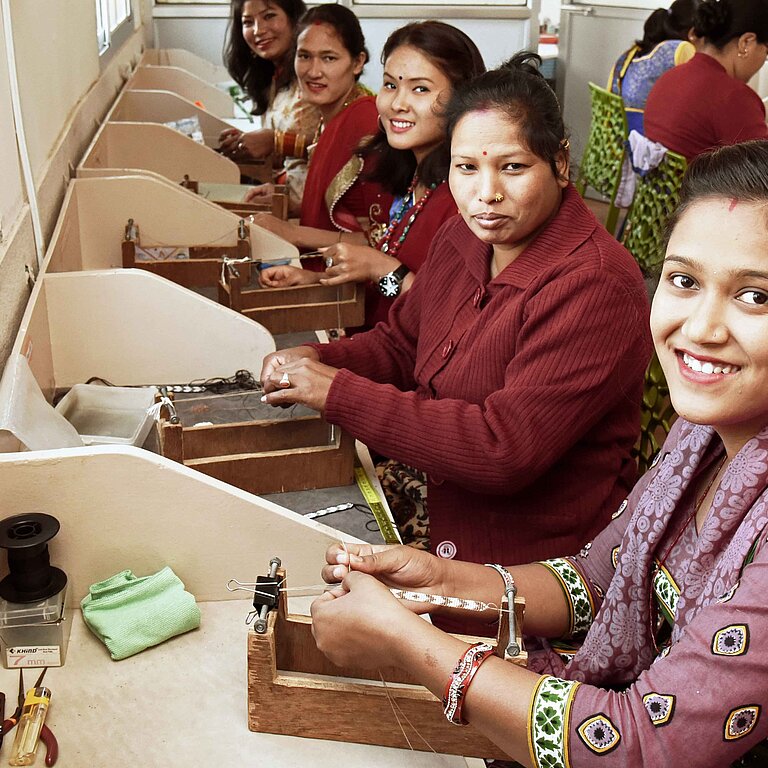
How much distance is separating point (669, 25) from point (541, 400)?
12.0 ft

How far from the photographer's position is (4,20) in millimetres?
1816

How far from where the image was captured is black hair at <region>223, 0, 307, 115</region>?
12.9ft

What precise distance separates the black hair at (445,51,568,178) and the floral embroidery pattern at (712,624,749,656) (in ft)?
3.08

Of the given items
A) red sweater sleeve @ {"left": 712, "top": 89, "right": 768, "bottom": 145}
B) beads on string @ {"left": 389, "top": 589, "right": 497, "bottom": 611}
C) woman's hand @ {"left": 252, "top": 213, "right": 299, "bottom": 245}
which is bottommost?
woman's hand @ {"left": 252, "top": 213, "right": 299, "bottom": 245}

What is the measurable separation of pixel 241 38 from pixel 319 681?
354 centimetres

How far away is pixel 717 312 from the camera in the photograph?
0.95m

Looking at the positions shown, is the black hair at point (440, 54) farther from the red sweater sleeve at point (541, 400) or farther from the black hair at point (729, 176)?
the black hair at point (729, 176)

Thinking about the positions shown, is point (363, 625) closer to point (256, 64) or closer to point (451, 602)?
point (451, 602)

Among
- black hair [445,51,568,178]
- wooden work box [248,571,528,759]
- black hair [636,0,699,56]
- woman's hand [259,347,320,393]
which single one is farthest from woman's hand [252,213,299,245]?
black hair [636,0,699,56]

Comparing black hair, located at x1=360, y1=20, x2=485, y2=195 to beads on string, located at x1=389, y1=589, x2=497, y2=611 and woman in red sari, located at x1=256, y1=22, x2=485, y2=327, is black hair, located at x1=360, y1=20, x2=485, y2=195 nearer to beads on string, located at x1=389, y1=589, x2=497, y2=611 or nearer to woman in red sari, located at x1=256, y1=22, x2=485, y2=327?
woman in red sari, located at x1=256, y1=22, x2=485, y2=327

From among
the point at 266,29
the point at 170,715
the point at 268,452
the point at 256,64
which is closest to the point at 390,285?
the point at 268,452

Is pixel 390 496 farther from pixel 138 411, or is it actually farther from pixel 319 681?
pixel 319 681

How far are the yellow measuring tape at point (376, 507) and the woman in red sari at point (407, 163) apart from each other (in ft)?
2.37

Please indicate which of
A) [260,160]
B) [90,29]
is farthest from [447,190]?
[260,160]
